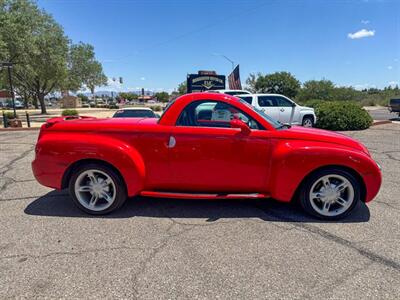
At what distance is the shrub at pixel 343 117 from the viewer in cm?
1265

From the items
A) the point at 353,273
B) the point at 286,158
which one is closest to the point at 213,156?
the point at 286,158

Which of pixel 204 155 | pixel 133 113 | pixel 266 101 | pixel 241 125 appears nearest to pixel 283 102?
pixel 266 101

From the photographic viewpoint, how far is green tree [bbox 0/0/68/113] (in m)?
18.3

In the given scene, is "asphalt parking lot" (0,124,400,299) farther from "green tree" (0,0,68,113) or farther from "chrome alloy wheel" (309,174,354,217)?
"green tree" (0,0,68,113)

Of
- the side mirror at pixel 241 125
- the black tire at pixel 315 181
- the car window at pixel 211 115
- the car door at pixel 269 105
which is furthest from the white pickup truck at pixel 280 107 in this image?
the side mirror at pixel 241 125

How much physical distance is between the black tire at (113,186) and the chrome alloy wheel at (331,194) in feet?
8.26

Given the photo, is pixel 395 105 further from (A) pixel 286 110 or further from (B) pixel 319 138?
(B) pixel 319 138

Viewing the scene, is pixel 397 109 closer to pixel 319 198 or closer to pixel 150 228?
pixel 319 198

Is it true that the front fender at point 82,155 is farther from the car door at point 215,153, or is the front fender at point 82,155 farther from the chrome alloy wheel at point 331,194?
the chrome alloy wheel at point 331,194

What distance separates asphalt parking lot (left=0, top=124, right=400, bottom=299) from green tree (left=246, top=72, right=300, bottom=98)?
52.0 metres

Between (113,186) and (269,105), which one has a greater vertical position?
(269,105)

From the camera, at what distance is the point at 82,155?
366 centimetres

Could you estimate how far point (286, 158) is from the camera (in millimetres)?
3516

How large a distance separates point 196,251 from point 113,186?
4.94ft
